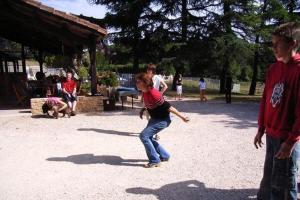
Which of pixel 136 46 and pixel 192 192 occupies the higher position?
pixel 136 46

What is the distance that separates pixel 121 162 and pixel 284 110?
3469 mm

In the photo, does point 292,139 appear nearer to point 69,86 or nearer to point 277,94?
point 277,94

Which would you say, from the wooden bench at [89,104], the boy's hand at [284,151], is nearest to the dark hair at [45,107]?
the wooden bench at [89,104]

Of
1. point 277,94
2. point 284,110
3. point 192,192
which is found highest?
point 277,94

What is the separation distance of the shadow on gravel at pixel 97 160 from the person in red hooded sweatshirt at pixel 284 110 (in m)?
2.90

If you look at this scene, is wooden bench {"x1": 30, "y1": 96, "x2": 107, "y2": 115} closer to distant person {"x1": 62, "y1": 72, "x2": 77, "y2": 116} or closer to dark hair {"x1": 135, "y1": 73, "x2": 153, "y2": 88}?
distant person {"x1": 62, "y1": 72, "x2": 77, "y2": 116}

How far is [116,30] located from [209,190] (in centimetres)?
2257

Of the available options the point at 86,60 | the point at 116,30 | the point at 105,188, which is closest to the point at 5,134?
the point at 105,188

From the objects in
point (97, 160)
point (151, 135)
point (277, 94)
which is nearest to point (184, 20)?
point (97, 160)

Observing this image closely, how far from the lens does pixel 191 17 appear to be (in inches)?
981

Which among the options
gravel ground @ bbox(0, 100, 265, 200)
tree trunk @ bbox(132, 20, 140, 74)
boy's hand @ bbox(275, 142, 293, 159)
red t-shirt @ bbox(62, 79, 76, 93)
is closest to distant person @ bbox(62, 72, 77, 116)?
red t-shirt @ bbox(62, 79, 76, 93)

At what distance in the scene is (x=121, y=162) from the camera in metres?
5.87

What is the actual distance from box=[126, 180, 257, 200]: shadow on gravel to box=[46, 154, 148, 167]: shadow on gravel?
113cm

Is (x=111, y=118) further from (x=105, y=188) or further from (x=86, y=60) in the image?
(x=86, y=60)
